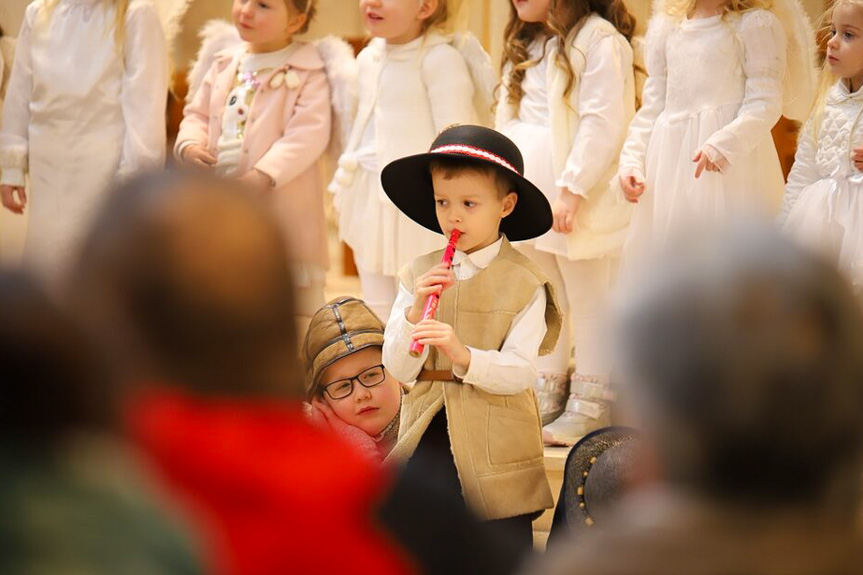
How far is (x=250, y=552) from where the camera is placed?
0.94m

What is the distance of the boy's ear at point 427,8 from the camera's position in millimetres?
3586

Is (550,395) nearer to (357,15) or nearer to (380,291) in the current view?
(380,291)

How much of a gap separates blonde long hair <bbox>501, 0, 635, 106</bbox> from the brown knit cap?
0.89m

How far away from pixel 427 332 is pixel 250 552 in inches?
54.7

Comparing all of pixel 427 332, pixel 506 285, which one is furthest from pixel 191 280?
pixel 506 285

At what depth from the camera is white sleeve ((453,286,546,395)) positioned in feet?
7.84

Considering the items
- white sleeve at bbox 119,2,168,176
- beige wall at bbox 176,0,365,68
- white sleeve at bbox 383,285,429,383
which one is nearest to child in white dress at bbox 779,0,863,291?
white sleeve at bbox 383,285,429,383

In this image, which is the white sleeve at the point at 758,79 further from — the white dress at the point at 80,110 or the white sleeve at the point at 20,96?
the white sleeve at the point at 20,96

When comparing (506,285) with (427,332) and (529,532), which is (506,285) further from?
(529,532)

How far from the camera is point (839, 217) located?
116 inches

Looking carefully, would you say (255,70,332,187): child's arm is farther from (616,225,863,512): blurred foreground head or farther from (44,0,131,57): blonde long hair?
(616,225,863,512): blurred foreground head

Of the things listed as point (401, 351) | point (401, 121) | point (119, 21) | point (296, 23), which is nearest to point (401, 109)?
point (401, 121)

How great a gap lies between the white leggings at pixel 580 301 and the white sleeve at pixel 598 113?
0.69 ft

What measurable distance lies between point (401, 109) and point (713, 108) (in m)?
0.90
